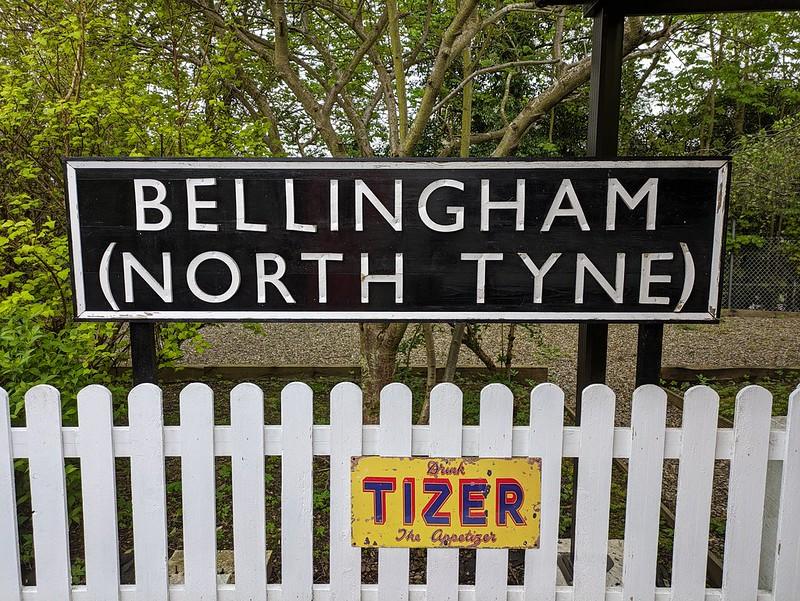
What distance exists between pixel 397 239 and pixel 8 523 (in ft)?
6.11

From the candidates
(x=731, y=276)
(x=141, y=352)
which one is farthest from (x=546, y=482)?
(x=731, y=276)

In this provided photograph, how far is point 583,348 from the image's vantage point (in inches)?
97.5

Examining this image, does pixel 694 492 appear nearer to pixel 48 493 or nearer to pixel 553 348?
pixel 48 493

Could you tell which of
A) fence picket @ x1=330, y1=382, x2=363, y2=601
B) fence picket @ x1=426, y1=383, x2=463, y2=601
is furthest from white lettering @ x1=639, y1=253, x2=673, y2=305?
fence picket @ x1=330, y1=382, x2=363, y2=601

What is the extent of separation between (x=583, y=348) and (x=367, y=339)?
213cm

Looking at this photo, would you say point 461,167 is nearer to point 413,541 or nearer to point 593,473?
point 593,473

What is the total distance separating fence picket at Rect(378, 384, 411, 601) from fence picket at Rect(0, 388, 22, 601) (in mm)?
1406

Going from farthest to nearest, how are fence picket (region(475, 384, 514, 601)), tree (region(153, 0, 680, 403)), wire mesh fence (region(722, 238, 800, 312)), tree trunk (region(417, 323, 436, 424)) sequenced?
wire mesh fence (region(722, 238, 800, 312)), tree trunk (region(417, 323, 436, 424)), tree (region(153, 0, 680, 403)), fence picket (region(475, 384, 514, 601))

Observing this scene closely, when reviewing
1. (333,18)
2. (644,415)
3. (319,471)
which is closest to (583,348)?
(644,415)

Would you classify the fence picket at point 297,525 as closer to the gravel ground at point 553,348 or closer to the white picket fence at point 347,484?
the white picket fence at point 347,484

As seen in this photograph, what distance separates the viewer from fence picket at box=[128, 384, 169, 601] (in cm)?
212

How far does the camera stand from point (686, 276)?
7.16ft

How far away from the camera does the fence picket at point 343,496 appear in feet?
6.95

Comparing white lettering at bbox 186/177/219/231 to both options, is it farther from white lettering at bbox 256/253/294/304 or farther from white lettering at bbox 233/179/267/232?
white lettering at bbox 256/253/294/304
